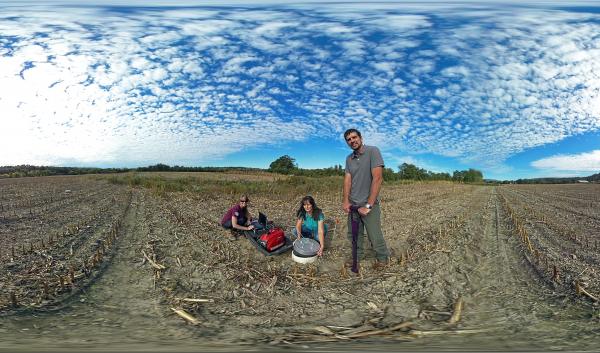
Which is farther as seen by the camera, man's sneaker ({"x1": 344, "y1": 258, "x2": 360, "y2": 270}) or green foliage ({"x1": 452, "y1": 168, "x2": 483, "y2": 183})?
green foliage ({"x1": 452, "y1": 168, "x2": 483, "y2": 183})

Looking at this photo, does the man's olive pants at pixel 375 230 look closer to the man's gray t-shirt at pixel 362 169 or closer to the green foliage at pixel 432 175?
the man's gray t-shirt at pixel 362 169

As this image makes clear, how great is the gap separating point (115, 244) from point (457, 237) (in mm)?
6870

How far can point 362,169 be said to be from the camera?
18.6 feet

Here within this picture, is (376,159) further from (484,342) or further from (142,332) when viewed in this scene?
(142,332)

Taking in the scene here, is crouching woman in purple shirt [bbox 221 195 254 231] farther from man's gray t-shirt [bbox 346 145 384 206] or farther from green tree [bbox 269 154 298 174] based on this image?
green tree [bbox 269 154 298 174]

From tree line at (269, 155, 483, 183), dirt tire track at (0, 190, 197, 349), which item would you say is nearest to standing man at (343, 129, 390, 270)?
dirt tire track at (0, 190, 197, 349)

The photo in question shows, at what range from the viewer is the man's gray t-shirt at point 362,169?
5.63 metres

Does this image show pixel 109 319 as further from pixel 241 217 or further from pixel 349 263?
pixel 241 217

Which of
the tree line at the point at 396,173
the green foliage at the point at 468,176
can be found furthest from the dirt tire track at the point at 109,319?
the green foliage at the point at 468,176

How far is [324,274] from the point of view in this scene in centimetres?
576

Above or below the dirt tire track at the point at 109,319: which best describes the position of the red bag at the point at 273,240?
above

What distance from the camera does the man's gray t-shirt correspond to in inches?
222

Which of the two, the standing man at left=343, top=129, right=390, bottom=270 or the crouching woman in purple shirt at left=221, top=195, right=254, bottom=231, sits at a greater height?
the standing man at left=343, top=129, right=390, bottom=270

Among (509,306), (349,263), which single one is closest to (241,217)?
(349,263)
